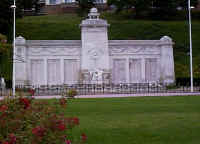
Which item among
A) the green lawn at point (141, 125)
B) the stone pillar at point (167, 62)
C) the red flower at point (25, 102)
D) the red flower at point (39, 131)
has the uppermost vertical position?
the stone pillar at point (167, 62)

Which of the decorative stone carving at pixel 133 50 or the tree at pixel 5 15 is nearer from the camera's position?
the decorative stone carving at pixel 133 50

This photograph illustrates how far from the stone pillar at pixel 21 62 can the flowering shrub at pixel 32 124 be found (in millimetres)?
24163

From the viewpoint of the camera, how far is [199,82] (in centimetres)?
3256

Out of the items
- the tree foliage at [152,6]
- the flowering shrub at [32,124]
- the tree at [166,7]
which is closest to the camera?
the flowering shrub at [32,124]

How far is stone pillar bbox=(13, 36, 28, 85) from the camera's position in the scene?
30.9 meters

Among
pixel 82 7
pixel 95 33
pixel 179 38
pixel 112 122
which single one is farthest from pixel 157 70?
pixel 82 7

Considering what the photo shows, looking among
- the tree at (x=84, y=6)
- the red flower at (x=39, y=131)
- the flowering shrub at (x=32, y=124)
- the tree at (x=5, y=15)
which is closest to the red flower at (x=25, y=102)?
the flowering shrub at (x=32, y=124)

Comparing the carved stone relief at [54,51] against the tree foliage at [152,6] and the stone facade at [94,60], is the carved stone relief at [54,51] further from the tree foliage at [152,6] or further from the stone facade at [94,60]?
the tree foliage at [152,6]

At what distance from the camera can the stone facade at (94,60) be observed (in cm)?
3158

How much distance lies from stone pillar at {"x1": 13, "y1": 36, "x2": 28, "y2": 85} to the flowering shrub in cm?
2416

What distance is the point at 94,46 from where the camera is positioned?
Answer: 32219mm

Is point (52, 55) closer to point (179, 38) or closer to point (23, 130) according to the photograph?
point (179, 38)

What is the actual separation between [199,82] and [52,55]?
1448 cm

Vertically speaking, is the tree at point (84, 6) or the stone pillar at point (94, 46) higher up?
the tree at point (84, 6)
